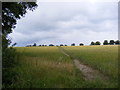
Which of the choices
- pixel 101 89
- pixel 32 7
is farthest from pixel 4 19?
→ pixel 101 89

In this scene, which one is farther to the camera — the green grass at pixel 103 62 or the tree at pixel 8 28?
the green grass at pixel 103 62

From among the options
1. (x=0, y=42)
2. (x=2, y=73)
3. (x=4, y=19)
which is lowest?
(x=2, y=73)

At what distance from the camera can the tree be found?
16.4 ft

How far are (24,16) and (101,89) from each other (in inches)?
571

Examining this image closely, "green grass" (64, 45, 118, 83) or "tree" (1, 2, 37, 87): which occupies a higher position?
"tree" (1, 2, 37, 87)

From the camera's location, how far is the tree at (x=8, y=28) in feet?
16.4

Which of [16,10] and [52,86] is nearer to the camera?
[52,86]

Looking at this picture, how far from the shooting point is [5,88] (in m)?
4.43

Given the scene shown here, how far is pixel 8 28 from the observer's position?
7375 millimetres

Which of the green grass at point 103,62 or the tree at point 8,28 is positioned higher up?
the tree at point 8,28

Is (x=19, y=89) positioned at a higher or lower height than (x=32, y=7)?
lower

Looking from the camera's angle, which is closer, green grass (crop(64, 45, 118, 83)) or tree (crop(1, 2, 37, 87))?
tree (crop(1, 2, 37, 87))

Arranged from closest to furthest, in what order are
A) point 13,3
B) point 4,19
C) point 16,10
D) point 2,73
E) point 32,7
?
point 2,73 → point 13,3 → point 16,10 → point 4,19 → point 32,7

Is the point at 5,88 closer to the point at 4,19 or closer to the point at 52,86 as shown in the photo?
the point at 52,86
